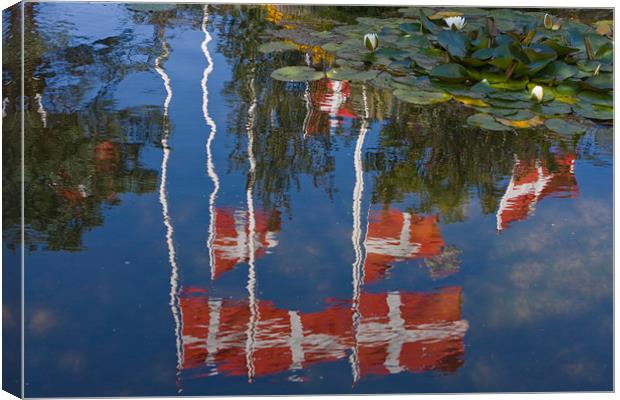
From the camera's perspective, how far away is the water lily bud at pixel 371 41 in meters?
3.91

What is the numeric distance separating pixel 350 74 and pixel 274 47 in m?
0.42

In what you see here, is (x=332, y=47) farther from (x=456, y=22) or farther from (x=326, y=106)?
(x=326, y=106)

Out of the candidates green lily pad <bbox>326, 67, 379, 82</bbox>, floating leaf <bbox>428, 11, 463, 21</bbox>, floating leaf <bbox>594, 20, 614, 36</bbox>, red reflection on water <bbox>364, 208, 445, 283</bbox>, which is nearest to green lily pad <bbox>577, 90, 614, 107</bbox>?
floating leaf <bbox>594, 20, 614, 36</bbox>

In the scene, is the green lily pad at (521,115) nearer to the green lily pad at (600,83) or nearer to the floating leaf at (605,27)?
the green lily pad at (600,83)

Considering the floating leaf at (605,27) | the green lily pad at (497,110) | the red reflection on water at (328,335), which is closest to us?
the red reflection on water at (328,335)

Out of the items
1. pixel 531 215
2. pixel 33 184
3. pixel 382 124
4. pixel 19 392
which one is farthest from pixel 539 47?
pixel 19 392

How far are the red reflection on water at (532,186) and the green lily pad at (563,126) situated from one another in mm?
153

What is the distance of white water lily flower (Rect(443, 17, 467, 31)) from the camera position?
3.97 metres

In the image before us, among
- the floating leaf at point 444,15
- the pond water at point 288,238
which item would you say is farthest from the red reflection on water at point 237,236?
the floating leaf at point 444,15

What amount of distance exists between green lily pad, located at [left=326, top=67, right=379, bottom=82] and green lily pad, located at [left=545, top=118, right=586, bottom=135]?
2.46 ft


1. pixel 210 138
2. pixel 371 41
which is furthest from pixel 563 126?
pixel 210 138

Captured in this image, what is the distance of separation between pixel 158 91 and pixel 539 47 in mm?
1453

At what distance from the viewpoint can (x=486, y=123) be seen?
326 centimetres

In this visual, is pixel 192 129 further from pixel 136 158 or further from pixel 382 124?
pixel 382 124
